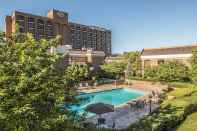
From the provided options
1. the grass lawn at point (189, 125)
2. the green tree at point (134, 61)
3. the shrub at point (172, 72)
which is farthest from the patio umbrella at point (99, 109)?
the green tree at point (134, 61)

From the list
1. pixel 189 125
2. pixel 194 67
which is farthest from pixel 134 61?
pixel 189 125

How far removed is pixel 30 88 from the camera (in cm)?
575

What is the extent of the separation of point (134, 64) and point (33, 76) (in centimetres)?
4394

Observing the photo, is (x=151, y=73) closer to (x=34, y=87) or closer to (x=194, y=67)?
(x=194, y=67)

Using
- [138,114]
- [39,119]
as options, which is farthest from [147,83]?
[39,119]

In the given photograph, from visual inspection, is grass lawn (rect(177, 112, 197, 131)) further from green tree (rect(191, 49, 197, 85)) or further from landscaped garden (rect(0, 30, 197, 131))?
green tree (rect(191, 49, 197, 85))

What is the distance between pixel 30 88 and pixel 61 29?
74826mm

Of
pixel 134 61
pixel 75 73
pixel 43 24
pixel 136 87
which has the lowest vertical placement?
pixel 136 87

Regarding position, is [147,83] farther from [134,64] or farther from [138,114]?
[138,114]

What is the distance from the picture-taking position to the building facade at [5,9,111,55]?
68938 mm

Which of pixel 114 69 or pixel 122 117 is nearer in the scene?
pixel 122 117

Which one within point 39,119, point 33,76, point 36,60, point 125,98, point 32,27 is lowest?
point 125,98

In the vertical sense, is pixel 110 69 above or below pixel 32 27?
below

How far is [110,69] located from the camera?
45844mm
